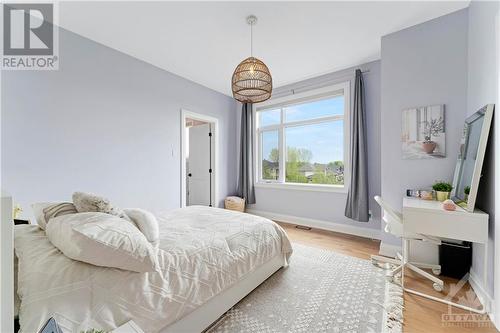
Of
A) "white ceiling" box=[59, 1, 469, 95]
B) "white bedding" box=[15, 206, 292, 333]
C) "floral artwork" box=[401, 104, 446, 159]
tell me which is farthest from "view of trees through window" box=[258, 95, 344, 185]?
"white bedding" box=[15, 206, 292, 333]

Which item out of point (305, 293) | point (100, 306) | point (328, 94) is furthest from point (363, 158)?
point (100, 306)

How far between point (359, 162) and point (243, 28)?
2.47m

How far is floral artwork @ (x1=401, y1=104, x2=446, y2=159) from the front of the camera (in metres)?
2.37

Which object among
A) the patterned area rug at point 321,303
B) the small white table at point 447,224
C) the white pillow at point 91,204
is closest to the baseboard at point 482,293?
the small white table at point 447,224

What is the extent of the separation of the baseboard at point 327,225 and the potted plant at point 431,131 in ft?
4.76

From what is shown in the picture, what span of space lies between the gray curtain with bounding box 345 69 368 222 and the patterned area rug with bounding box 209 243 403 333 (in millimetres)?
1070

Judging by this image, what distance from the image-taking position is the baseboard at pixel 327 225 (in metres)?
3.30

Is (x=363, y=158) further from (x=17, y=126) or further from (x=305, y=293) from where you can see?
(x=17, y=126)

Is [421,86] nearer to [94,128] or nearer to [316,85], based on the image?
[316,85]

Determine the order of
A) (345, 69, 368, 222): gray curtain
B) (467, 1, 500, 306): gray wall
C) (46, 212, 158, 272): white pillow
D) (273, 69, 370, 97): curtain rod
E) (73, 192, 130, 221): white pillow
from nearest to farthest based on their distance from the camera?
(46, 212, 158, 272): white pillow
(73, 192, 130, 221): white pillow
(467, 1, 500, 306): gray wall
(345, 69, 368, 222): gray curtain
(273, 69, 370, 97): curtain rod

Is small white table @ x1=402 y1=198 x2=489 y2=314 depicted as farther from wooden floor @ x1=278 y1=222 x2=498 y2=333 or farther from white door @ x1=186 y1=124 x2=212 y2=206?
white door @ x1=186 y1=124 x2=212 y2=206

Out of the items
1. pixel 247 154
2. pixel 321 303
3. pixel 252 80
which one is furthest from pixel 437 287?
pixel 247 154

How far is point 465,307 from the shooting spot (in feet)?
5.58

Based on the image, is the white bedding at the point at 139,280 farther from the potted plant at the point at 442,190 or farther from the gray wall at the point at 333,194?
the gray wall at the point at 333,194
